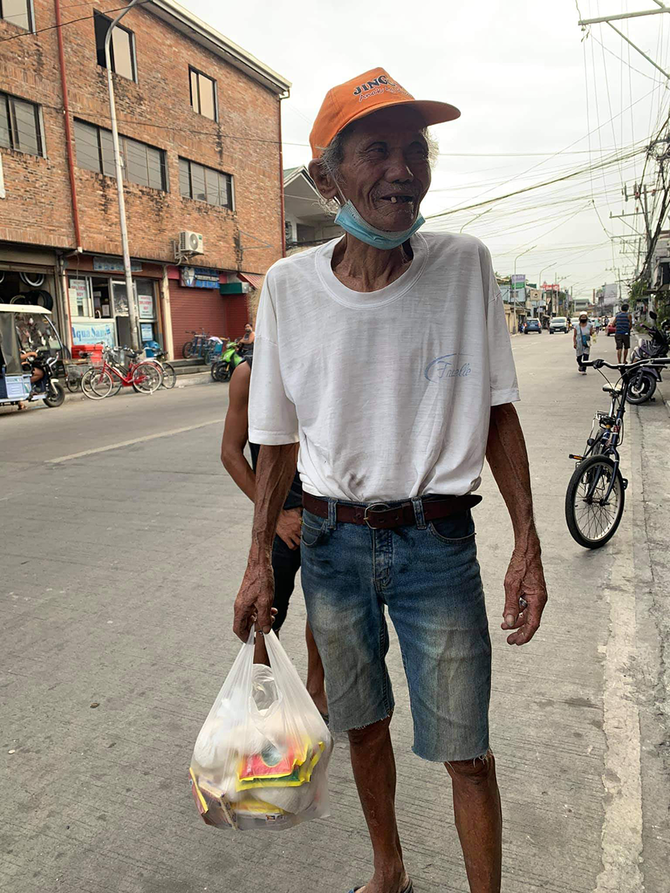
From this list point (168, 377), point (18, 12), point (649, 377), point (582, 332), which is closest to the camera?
point (649, 377)

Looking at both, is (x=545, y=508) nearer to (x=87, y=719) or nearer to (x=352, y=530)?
(x=87, y=719)

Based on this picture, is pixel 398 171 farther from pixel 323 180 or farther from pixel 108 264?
pixel 108 264

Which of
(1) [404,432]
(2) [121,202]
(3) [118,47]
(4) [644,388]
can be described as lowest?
(4) [644,388]

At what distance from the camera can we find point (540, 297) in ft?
375

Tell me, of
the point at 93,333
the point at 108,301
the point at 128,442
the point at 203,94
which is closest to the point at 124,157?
the point at 108,301

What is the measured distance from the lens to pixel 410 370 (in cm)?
163

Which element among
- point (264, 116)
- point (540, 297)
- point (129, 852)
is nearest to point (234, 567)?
point (129, 852)

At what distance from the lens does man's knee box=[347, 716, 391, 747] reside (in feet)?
5.98

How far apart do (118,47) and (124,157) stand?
3065mm

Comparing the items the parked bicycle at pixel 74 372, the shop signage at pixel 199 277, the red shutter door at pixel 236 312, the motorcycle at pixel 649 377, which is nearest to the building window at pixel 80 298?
the parked bicycle at pixel 74 372

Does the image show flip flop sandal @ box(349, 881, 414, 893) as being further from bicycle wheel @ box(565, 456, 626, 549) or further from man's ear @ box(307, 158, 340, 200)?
bicycle wheel @ box(565, 456, 626, 549)

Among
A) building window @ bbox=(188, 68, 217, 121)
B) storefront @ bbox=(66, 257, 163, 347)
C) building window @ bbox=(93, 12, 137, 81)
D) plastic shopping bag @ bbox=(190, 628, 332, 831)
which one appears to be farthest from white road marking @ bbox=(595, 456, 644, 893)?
building window @ bbox=(188, 68, 217, 121)

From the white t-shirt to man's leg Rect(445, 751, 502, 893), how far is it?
2.19 feet

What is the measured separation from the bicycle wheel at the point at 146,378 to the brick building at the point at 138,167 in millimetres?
3022
